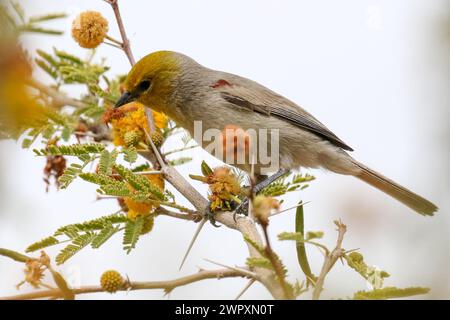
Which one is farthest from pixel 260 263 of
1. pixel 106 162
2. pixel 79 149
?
pixel 79 149

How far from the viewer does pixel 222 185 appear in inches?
91.6

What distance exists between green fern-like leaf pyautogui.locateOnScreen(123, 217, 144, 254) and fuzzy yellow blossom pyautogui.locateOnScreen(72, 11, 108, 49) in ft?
3.55

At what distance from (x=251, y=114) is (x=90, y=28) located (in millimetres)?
1842

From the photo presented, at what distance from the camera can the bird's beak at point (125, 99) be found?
346 cm

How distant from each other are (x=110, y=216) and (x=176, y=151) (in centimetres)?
77

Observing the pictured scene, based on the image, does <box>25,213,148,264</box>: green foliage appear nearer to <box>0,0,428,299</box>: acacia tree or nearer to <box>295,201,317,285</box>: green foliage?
<box>0,0,428,299</box>: acacia tree

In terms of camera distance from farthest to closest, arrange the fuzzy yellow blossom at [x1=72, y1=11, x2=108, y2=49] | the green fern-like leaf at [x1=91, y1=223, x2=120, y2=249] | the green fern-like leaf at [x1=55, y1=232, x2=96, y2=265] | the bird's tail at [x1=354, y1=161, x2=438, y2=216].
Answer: the bird's tail at [x1=354, y1=161, x2=438, y2=216]
the fuzzy yellow blossom at [x1=72, y1=11, x2=108, y2=49]
the green fern-like leaf at [x1=91, y1=223, x2=120, y2=249]
the green fern-like leaf at [x1=55, y1=232, x2=96, y2=265]

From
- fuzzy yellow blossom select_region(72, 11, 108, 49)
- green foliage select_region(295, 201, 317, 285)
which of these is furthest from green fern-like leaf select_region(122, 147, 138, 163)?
green foliage select_region(295, 201, 317, 285)

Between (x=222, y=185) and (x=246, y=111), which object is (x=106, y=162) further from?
(x=246, y=111)

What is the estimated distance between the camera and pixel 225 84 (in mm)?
4703

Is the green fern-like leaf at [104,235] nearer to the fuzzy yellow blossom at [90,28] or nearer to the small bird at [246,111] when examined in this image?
the fuzzy yellow blossom at [90,28]

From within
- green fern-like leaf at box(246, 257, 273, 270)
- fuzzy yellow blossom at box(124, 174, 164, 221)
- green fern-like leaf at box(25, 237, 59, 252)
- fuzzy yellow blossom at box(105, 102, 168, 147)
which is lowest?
green fern-like leaf at box(246, 257, 273, 270)

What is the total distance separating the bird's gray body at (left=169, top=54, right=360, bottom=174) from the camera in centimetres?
443
